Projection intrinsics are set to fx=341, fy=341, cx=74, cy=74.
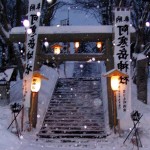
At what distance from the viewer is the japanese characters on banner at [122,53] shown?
48.1ft

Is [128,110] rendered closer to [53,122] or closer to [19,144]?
[53,122]

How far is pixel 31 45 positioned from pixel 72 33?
206 centimetres

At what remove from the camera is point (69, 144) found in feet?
45.9

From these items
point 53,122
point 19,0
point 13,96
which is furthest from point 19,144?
point 19,0

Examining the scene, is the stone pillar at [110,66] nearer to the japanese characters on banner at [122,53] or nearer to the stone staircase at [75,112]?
the stone staircase at [75,112]

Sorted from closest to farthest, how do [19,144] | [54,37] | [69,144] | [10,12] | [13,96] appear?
[19,144], [69,144], [54,37], [13,96], [10,12]

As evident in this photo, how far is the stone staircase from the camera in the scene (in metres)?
15.6

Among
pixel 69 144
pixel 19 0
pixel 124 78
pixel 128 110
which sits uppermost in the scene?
pixel 19 0

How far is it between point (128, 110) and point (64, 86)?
Answer: 7.53 meters

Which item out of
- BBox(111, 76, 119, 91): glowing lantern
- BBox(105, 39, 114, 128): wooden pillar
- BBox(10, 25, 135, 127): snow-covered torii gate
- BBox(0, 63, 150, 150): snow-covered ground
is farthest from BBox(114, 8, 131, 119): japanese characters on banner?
BBox(0, 63, 150, 150): snow-covered ground

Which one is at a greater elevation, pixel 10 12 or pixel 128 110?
pixel 10 12

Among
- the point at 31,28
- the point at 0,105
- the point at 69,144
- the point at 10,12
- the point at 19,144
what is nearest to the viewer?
the point at 19,144

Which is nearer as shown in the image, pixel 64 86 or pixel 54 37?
pixel 54 37

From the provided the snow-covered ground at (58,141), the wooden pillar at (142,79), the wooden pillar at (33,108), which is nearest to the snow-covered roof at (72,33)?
the wooden pillar at (33,108)
